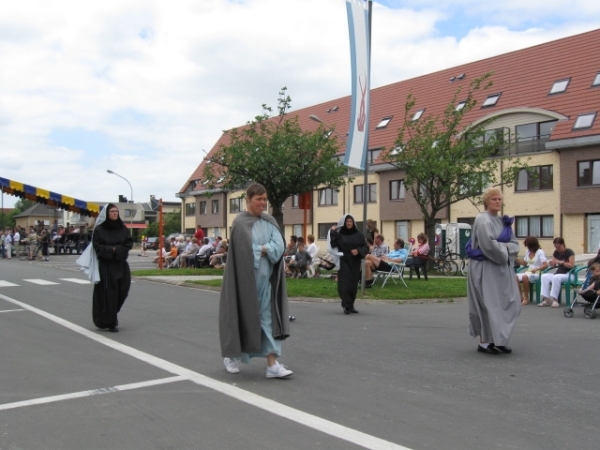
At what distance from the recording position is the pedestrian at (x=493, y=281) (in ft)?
25.6

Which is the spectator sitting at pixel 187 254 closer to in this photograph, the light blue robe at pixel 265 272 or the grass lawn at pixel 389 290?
the grass lawn at pixel 389 290

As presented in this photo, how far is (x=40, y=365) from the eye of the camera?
7219 mm

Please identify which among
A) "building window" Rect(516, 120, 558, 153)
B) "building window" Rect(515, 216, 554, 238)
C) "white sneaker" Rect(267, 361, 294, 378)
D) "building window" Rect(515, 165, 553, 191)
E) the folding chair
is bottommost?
"white sneaker" Rect(267, 361, 294, 378)

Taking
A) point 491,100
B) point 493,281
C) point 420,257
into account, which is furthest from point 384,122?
point 493,281

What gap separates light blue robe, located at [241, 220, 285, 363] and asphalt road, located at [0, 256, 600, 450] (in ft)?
1.07

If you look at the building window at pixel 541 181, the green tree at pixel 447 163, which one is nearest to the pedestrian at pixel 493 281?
the green tree at pixel 447 163

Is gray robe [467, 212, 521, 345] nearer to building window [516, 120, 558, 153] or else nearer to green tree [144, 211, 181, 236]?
building window [516, 120, 558, 153]

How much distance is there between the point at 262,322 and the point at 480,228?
2.91m

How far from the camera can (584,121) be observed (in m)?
37.2

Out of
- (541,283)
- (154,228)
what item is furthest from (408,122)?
(154,228)

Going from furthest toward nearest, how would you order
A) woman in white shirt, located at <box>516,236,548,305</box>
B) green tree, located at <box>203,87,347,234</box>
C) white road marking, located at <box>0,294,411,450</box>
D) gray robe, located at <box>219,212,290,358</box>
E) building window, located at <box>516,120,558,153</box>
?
building window, located at <box>516,120,558,153</box> → green tree, located at <box>203,87,347,234</box> → woman in white shirt, located at <box>516,236,548,305</box> → gray robe, located at <box>219,212,290,358</box> → white road marking, located at <box>0,294,411,450</box>

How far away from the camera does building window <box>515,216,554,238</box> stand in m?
39.5

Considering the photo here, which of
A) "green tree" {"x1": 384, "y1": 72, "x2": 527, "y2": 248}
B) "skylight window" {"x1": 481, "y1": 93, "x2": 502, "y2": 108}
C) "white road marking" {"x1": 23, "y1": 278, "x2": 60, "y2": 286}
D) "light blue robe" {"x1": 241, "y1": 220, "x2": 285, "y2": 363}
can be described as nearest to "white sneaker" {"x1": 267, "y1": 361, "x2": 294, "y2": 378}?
"light blue robe" {"x1": 241, "y1": 220, "x2": 285, "y2": 363}

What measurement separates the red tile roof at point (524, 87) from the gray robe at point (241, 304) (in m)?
28.0
